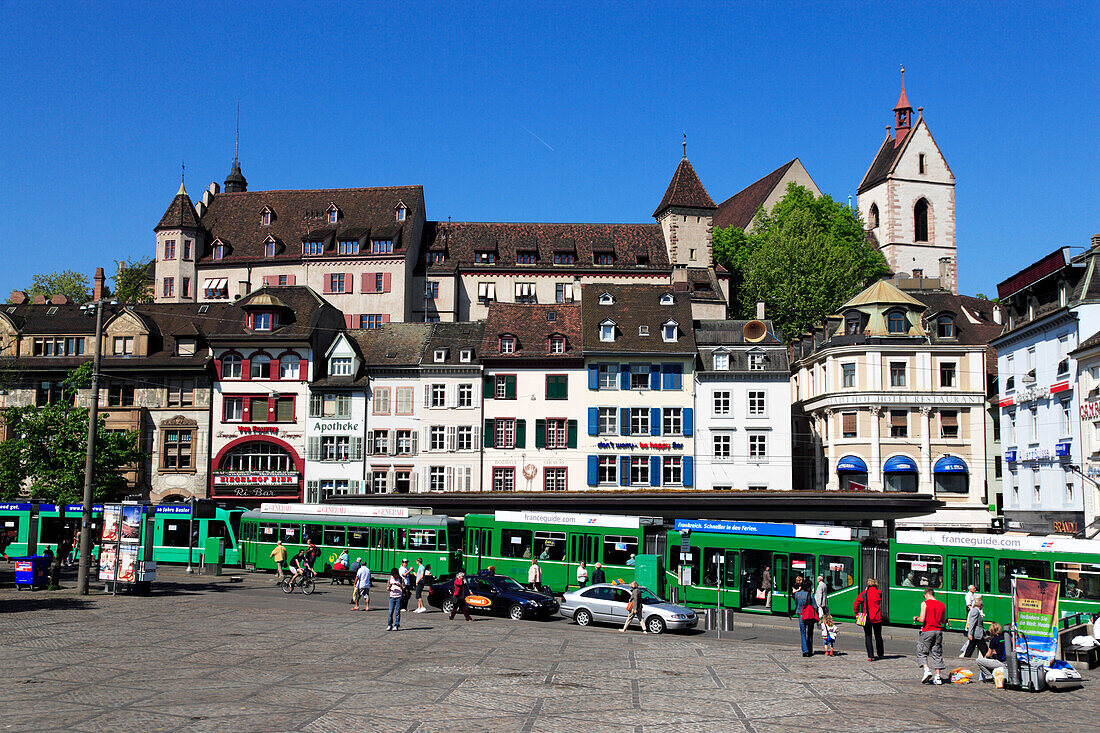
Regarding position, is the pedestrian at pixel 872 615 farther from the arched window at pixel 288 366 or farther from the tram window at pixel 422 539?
the arched window at pixel 288 366

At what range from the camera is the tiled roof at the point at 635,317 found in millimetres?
64938

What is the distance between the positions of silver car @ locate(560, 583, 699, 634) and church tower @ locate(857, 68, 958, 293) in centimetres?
8515

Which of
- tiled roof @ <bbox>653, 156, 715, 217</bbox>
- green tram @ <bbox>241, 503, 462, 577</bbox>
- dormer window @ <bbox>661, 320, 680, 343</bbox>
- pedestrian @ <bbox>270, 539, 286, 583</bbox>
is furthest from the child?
tiled roof @ <bbox>653, 156, 715, 217</bbox>

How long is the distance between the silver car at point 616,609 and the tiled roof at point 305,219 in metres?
56.6

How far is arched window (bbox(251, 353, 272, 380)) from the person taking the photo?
224ft

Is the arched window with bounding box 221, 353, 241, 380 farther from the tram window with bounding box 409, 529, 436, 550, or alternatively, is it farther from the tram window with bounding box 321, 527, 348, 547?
the tram window with bounding box 409, 529, 436, 550

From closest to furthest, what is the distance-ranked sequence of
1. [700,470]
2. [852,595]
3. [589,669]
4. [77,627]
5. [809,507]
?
[589,669]
[77,627]
[852,595]
[809,507]
[700,470]

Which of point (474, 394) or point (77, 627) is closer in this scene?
point (77, 627)

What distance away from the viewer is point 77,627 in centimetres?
2900

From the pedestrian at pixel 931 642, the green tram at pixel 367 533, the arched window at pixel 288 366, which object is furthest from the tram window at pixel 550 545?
the arched window at pixel 288 366

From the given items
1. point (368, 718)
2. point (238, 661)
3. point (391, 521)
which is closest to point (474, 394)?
point (391, 521)

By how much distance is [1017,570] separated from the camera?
1347 inches

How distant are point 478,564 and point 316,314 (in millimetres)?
31242

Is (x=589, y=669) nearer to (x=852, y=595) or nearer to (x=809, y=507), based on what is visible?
(x=852, y=595)
